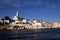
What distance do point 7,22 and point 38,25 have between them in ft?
111

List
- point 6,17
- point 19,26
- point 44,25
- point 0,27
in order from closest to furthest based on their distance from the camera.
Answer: point 0,27 → point 19,26 → point 6,17 → point 44,25

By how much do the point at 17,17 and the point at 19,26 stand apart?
4227 cm

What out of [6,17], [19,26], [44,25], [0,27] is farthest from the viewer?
[44,25]

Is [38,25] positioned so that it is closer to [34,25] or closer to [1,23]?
[34,25]

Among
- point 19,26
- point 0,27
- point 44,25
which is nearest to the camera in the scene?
point 0,27

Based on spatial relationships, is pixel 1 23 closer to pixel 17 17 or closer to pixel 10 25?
pixel 10 25

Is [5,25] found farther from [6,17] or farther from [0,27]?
[6,17]

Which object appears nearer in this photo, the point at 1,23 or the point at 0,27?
the point at 0,27

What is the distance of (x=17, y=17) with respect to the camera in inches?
7864

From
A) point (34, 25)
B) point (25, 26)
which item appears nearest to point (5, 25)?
point (25, 26)

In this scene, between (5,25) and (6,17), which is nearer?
(5,25)

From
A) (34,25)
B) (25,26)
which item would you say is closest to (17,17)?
(34,25)

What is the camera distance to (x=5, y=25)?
154 metres

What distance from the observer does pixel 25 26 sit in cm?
16238
